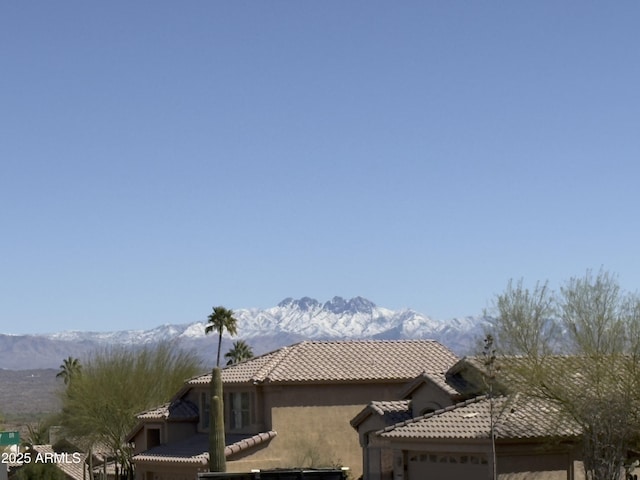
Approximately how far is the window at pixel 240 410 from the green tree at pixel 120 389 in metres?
11.4

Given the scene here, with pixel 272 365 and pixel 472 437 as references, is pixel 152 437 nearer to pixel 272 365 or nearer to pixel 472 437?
pixel 272 365

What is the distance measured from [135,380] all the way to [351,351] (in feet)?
56.6

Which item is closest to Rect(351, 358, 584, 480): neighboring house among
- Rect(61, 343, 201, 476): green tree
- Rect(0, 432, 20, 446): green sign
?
Rect(0, 432, 20, 446): green sign

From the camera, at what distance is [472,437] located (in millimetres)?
39938

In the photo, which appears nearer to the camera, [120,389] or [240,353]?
[120,389]

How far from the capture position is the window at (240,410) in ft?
182

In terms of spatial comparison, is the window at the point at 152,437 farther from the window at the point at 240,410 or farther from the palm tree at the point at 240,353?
the palm tree at the point at 240,353

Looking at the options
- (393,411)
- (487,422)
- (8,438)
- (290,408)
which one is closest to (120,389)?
(290,408)

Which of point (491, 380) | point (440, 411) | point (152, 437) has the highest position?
point (491, 380)

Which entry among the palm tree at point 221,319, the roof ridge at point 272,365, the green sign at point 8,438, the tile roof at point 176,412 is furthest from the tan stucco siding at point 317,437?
the palm tree at point 221,319

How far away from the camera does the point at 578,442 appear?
132 feet

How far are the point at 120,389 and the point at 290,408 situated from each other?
18.2 m

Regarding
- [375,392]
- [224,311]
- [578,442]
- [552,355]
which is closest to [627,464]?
[578,442]

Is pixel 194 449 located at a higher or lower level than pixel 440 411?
lower
